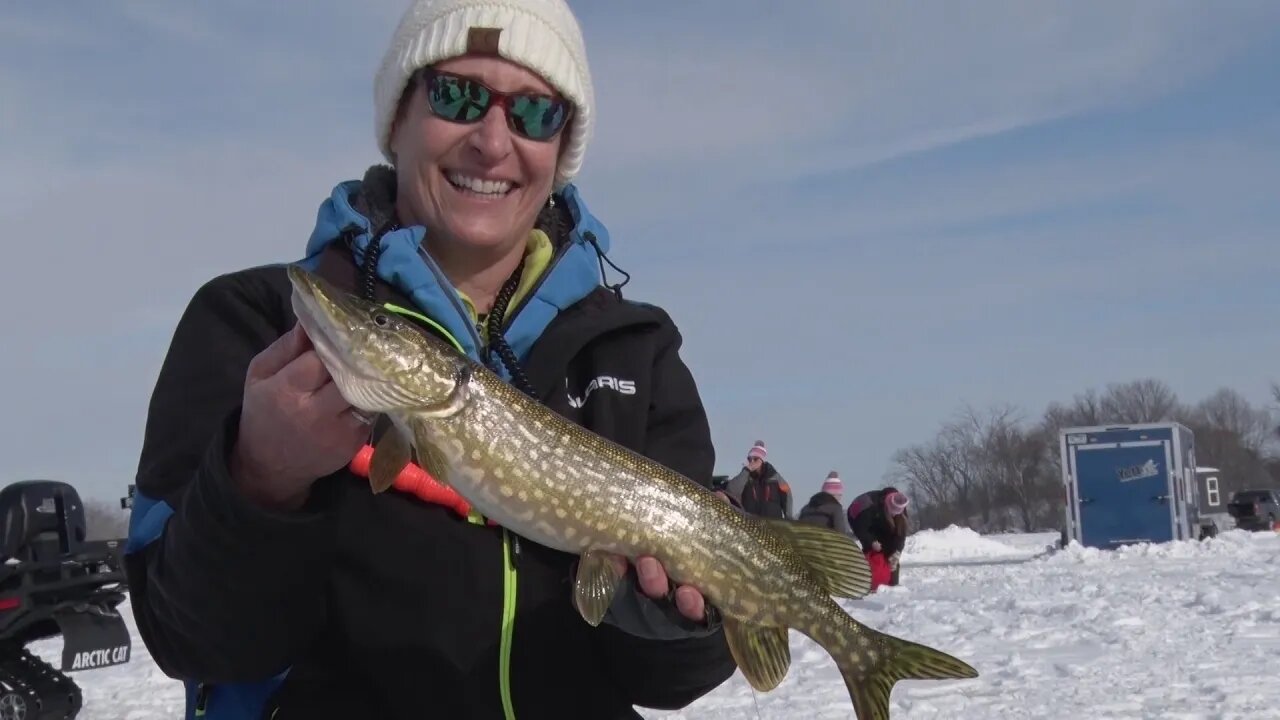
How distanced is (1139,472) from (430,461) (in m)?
19.4

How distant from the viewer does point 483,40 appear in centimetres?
257

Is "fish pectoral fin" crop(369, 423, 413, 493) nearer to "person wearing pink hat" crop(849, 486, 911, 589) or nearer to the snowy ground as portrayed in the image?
the snowy ground

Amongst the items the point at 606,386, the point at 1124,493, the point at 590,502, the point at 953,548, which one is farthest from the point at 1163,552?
the point at 590,502

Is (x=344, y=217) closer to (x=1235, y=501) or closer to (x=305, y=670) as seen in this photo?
(x=305, y=670)

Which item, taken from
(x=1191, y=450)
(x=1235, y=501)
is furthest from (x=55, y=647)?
(x=1235, y=501)

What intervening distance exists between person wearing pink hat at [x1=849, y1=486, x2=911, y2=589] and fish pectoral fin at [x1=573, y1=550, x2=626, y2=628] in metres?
11.8

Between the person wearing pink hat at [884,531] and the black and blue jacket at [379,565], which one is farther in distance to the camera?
the person wearing pink hat at [884,531]

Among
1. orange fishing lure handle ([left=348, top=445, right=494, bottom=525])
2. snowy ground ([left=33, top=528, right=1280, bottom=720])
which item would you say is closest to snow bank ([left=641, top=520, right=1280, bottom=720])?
snowy ground ([left=33, top=528, right=1280, bottom=720])

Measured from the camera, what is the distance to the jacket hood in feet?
8.04

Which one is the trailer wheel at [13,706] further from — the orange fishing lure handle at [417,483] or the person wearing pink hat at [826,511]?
the person wearing pink hat at [826,511]

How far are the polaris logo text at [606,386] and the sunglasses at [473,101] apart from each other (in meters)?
0.55

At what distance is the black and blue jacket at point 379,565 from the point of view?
81.8 inches

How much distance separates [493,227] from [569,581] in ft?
2.49

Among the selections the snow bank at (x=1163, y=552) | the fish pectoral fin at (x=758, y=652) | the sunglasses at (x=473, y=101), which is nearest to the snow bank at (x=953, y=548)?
the snow bank at (x=1163, y=552)
